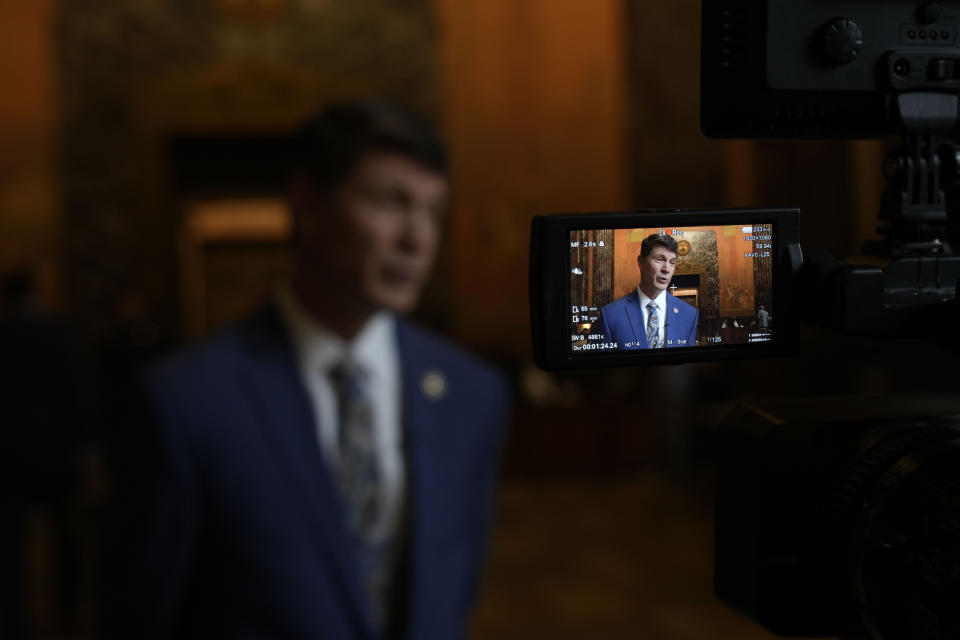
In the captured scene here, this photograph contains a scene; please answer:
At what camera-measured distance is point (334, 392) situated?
7.58 ft

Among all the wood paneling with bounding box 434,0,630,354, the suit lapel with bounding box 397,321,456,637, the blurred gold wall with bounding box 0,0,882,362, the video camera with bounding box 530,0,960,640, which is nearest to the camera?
the video camera with bounding box 530,0,960,640

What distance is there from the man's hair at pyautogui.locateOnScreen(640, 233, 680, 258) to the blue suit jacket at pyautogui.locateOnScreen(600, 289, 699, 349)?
0.04m

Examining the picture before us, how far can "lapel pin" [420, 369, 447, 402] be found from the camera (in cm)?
237

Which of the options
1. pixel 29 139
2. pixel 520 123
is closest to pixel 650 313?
pixel 520 123

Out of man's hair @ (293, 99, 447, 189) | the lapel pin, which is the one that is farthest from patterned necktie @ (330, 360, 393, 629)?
man's hair @ (293, 99, 447, 189)

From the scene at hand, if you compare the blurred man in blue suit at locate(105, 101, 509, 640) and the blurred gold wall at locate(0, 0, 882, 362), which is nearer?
the blurred man in blue suit at locate(105, 101, 509, 640)

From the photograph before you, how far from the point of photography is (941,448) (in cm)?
89

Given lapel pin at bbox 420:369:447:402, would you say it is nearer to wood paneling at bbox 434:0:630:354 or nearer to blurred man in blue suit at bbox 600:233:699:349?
blurred man in blue suit at bbox 600:233:699:349

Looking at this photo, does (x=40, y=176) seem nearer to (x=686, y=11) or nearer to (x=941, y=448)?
(x=686, y=11)

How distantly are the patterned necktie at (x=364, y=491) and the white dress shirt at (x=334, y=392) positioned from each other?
1 centimetres

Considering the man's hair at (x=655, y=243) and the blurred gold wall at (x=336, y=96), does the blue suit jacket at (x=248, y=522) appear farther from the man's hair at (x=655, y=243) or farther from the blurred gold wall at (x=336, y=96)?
the blurred gold wall at (x=336, y=96)

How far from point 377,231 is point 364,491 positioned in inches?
22.1

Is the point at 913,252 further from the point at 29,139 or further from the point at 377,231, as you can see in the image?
the point at 29,139

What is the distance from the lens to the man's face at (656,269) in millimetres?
873
